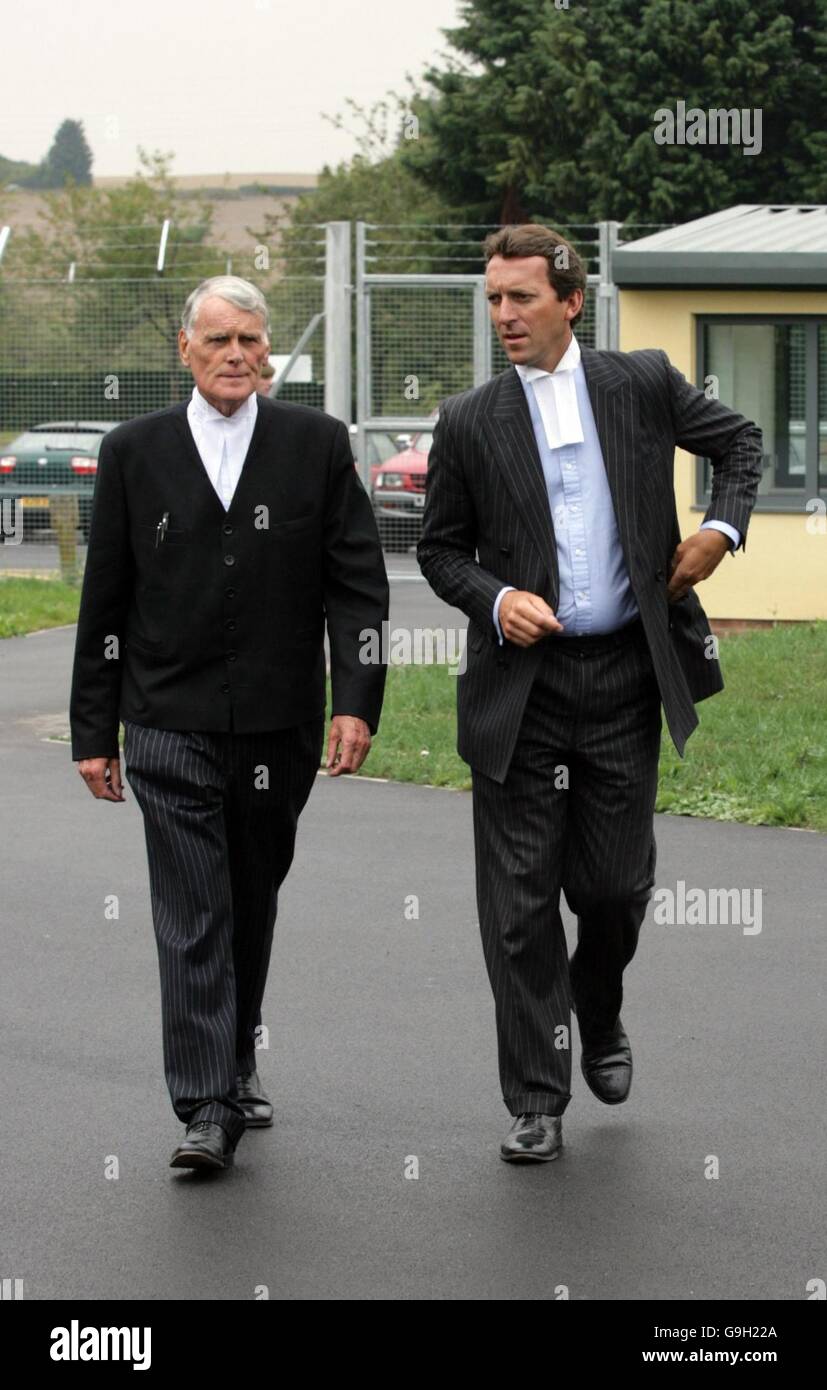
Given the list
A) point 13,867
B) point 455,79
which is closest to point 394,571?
point 13,867

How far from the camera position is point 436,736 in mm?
11961

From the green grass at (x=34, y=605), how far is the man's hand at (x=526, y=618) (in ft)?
43.5

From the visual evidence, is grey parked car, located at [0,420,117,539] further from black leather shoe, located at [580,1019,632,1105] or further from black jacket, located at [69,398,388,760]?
black leather shoe, located at [580,1019,632,1105]

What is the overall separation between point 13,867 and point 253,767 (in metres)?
3.98

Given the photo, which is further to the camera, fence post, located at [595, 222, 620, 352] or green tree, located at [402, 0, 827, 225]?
green tree, located at [402, 0, 827, 225]

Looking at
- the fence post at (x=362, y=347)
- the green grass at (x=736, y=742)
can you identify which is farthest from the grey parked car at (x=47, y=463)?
the green grass at (x=736, y=742)

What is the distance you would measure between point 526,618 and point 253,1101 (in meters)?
1.49

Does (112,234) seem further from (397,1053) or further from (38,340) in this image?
(397,1053)

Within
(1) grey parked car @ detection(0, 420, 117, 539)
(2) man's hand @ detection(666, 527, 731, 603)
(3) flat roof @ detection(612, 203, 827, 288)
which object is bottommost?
(2) man's hand @ detection(666, 527, 731, 603)

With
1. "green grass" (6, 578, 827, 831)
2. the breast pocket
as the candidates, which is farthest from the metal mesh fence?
the breast pocket

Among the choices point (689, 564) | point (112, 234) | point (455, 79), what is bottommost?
point (689, 564)

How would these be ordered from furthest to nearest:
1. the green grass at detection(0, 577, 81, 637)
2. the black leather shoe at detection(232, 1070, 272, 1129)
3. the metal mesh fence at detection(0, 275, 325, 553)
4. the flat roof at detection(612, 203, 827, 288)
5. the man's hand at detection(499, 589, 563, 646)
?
the metal mesh fence at detection(0, 275, 325, 553) < the green grass at detection(0, 577, 81, 637) < the flat roof at detection(612, 203, 827, 288) < the black leather shoe at detection(232, 1070, 272, 1129) < the man's hand at detection(499, 589, 563, 646)

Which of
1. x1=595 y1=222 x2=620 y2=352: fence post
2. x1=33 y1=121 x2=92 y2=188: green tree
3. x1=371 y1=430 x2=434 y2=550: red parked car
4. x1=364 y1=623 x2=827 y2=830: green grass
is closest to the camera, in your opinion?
x1=364 y1=623 x2=827 y2=830: green grass

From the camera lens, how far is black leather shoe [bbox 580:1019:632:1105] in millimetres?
5598
